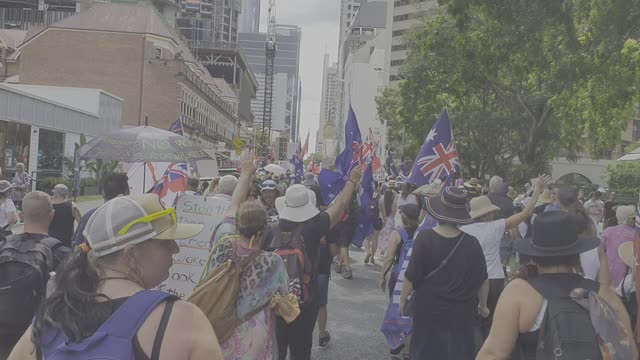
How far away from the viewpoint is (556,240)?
3387 millimetres

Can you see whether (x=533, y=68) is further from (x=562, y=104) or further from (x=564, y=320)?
(x=564, y=320)

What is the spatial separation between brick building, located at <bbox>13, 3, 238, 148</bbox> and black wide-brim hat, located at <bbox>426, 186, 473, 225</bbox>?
187 feet

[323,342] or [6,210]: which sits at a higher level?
[6,210]

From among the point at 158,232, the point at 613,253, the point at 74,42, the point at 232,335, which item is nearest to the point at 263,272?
the point at 232,335

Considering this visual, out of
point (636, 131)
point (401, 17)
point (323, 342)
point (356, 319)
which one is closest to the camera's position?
point (323, 342)

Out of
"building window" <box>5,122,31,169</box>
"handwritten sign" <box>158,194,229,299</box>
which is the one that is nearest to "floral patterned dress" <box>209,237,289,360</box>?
"handwritten sign" <box>158,194,229,299</box>

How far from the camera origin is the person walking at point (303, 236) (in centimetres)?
558

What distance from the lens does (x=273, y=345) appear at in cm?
454

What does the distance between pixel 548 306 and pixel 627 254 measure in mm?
2968

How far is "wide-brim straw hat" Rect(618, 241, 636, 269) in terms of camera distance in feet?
18.3

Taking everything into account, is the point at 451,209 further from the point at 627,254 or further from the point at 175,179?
the point at 175,179

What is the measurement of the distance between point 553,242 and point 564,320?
17.6 inches

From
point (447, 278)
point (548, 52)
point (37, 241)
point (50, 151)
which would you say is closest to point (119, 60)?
point (50, 151)

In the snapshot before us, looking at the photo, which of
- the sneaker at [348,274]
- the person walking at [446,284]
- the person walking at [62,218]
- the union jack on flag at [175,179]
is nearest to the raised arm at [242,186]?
the person walking at [446,284]
